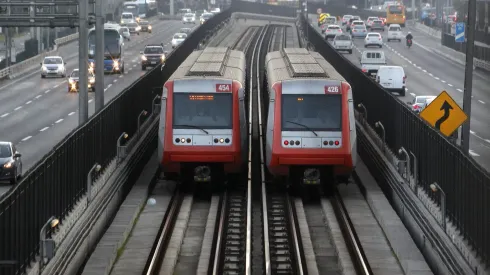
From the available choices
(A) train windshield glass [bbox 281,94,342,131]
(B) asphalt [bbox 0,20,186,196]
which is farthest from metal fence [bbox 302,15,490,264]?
(B) asphalt [bbox 0,20,186,196]

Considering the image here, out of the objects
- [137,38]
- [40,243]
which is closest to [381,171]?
[40,243]

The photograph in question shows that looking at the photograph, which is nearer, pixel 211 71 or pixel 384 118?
pixel 211 71

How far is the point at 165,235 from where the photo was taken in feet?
76.9

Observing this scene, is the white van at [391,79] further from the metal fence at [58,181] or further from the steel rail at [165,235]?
the steel rail at [165,235]

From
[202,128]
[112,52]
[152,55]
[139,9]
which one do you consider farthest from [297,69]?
[139,9]

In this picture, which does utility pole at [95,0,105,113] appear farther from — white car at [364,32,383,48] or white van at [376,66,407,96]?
white car at [364,32,383,48]

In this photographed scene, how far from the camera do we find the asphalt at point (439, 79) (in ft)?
157

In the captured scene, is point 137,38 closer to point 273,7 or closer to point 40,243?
point 273,7

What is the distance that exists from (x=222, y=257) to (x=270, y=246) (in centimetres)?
113

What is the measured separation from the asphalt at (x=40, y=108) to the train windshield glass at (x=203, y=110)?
7181mm

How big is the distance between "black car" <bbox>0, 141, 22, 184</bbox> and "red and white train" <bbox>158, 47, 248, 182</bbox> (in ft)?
23.5

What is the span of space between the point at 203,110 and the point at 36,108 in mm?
33648

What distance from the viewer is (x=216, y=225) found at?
81.6 ft

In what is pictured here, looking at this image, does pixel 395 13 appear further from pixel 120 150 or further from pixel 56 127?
pixel 120 150
